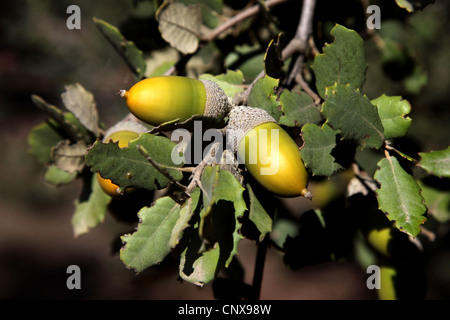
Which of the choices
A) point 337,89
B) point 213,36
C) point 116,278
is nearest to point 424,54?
point 213,36

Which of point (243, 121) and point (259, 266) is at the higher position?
point (243, 121)

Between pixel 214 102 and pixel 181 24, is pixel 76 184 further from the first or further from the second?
pixel 214 102

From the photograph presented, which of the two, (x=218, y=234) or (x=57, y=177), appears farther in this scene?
(x=57, y=177)

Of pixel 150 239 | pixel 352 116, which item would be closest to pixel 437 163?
pixel 352 116

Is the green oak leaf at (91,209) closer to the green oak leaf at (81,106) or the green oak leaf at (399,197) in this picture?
the green oak leaf at (81,106)

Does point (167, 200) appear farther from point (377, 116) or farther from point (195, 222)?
point (377, 116)

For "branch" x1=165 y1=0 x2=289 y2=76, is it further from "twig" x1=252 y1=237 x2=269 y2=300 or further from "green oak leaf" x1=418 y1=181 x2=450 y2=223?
"green oak leaf" x1=418 y1=181 x2=450 y2=223
